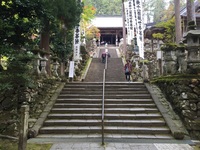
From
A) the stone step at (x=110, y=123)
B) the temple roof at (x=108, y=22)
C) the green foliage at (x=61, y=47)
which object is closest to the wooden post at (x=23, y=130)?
the stone step at (x=110, y=123)

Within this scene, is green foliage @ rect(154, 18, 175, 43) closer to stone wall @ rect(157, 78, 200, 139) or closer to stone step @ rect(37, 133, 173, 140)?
stone wall @ rect(157, 78, 200, 139)

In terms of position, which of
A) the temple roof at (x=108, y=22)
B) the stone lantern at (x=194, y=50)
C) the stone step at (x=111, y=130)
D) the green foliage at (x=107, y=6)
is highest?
the green foliage at (x=107, y=6)

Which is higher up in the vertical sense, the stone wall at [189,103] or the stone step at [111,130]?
the stone wall at [189,103]

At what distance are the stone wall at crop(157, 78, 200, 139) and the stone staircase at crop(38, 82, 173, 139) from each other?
65 centimetres

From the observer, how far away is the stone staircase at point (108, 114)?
21.0 feet

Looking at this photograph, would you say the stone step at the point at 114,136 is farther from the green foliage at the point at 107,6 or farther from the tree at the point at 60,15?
the green foliage at the point at 107,6

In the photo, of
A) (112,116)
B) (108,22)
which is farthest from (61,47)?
(108,22)

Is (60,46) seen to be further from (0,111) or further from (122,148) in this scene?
(122,148)

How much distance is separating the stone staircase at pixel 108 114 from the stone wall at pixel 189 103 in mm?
646

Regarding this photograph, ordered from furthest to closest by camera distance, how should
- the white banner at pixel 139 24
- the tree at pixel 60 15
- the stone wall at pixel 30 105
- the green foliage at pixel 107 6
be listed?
the green foliage at pixel 107 6 < the white banner at pixel 139 24 < the tree at pixel 60 15 < the stone wall at pixel 30 105

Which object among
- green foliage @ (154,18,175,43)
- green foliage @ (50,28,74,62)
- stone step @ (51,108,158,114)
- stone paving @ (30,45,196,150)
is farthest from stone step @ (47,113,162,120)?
green foliage @ (154,18,175,43)

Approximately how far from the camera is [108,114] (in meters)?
7.36

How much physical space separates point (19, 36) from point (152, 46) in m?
18.0

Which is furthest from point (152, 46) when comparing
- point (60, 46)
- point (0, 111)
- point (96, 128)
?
point (0, 111)
